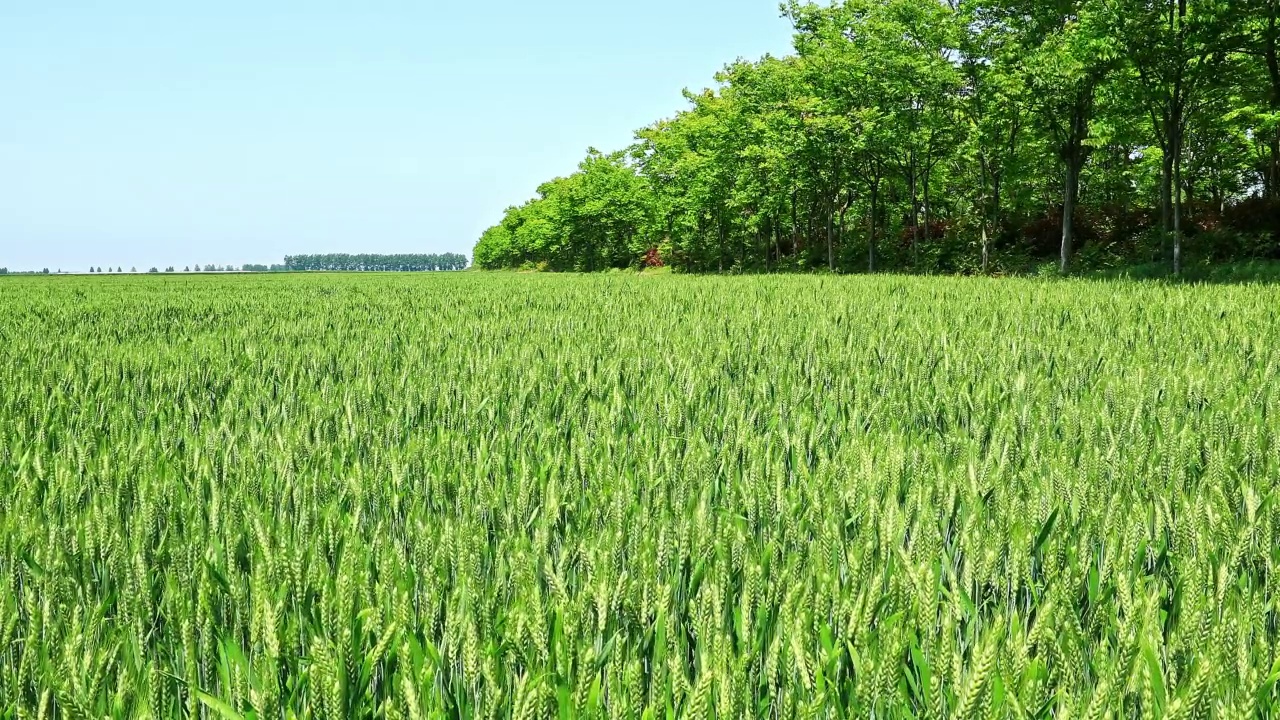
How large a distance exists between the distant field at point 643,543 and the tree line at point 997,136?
15726mm

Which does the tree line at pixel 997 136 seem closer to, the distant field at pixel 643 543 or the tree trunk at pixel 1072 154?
the tree trunk at pixel 1072 154

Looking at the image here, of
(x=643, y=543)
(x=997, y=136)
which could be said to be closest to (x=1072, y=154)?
(x=997, y=136)

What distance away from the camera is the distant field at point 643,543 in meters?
1.32

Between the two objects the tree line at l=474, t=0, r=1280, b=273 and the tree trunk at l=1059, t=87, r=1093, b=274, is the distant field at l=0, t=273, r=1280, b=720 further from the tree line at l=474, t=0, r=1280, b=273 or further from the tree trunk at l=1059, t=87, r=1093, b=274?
the tree trunk at l=1059, t=87, r=1093, b=274

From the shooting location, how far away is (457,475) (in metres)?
2.75

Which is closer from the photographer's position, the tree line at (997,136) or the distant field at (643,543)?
the distant field at (643,543)

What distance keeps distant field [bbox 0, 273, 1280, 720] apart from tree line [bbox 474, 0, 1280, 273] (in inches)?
619

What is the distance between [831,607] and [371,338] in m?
6.42

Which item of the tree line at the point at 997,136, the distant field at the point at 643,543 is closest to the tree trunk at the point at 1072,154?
the tree line at the point at 997,136

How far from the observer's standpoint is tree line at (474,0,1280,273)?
60.3ft

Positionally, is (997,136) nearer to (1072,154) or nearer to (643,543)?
(1072,154)

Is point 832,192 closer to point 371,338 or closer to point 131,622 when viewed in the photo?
point 371,338

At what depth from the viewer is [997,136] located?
25.9 m

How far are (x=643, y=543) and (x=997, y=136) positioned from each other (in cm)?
2722
